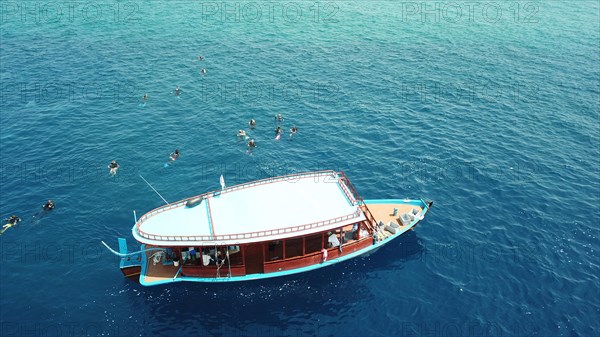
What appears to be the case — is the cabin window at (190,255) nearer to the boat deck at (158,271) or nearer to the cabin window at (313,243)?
the boat deck at (158,271)

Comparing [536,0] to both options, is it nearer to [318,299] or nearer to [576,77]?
[576,77]

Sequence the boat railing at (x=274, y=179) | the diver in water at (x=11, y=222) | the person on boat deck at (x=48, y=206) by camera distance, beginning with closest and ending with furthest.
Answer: the boat railing at (x=274, y=179)
the diver in water at (x=11, y=222)
the person on boat deck at (x=48, y=206)

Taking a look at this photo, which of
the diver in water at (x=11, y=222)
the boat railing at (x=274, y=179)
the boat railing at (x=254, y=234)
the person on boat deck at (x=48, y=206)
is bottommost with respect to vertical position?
the diver in water at (x=11, y=222)

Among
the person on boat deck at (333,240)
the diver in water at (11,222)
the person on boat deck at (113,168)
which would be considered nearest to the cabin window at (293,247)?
the person on boat deck at (333,240)

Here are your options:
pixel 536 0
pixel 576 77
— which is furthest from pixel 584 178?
pixel 536 0

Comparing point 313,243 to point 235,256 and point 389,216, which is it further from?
point 389,216

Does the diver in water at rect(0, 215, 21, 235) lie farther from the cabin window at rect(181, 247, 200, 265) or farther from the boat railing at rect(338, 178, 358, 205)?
the boat railing at rect(338, 178, 358, 205)
